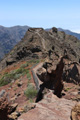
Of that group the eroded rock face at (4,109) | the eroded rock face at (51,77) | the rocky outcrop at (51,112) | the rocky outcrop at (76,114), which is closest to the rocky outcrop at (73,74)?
the eroded rock face at (51,77)

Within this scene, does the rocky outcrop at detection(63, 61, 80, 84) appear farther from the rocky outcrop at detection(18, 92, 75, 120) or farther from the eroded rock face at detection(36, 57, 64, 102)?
the rocky outcrop at detection(18, 92, 75, 120)

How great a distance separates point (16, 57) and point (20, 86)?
23.6 metres

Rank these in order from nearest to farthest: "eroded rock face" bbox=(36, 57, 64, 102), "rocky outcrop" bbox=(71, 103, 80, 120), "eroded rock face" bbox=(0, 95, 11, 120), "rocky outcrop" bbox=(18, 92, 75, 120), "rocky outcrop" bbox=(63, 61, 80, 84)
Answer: "rocky outcrop" bbox=(71, 103, 80, 120)
"rocky outcrop" bbox=(18, 92, 75, 120)
"eroded rock face" bbox=(0, 95, 11, 120)
"eroded rock face" bbox=(36, 57, 64, 102)
"rocky outcrop" bbox=(63, 61, 80, 84)

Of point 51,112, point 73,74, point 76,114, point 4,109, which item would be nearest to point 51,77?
point 51,112

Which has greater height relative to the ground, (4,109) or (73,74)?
(4,109)

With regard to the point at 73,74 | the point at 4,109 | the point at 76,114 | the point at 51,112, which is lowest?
the point at 73,74

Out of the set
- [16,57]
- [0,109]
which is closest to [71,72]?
[0,109]

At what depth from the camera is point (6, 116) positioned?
9023 mm

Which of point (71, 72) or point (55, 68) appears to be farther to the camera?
point (71, 72)

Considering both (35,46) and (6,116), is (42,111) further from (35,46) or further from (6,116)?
(35,46)

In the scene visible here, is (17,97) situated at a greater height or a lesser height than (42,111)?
lesser

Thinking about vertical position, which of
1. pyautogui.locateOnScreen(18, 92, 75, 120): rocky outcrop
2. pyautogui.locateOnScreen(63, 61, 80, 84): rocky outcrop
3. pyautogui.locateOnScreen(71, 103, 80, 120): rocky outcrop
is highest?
pyautogui.locateOnScreen(71, 103, 80, 120): rocky outcrop

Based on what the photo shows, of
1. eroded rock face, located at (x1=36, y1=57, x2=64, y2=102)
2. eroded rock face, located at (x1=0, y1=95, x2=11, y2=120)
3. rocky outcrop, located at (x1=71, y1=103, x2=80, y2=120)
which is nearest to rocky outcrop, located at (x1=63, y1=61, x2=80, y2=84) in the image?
eroded rock face, located at (x1=36, y1=57, x2=64, y2=102)

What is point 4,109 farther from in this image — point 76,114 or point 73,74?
point 73,74
